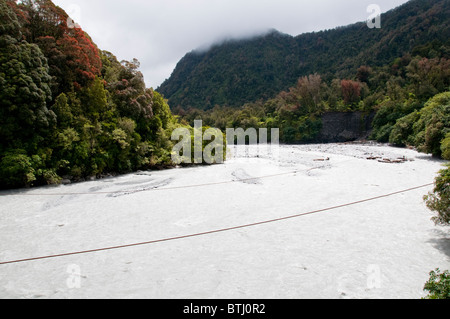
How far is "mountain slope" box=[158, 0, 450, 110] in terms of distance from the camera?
69.9 meters

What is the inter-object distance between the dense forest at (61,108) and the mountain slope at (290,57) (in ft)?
213

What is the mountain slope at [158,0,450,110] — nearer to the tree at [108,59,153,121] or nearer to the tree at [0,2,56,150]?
the tree at [108,59,153,121]

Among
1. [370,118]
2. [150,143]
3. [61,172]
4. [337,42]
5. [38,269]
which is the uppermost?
[337,42]

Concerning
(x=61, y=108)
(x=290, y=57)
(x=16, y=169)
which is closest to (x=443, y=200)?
(x=16, y=169)

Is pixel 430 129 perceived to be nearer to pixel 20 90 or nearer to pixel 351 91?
pixel 20 90

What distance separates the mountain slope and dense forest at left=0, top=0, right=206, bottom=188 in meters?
64.9

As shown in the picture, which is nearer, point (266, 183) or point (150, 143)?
point (266, 183)

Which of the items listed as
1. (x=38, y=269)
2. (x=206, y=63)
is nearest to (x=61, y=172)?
(x=38, y=269)

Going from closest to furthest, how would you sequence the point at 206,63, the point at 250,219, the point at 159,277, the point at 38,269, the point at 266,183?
the point at 159,277, the point at 38,269, the point at 250,219, the point at 266,183, the point at 206,63

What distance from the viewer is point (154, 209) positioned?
10391 millimetres

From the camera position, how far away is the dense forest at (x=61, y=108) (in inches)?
550

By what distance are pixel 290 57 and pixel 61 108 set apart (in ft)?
394
